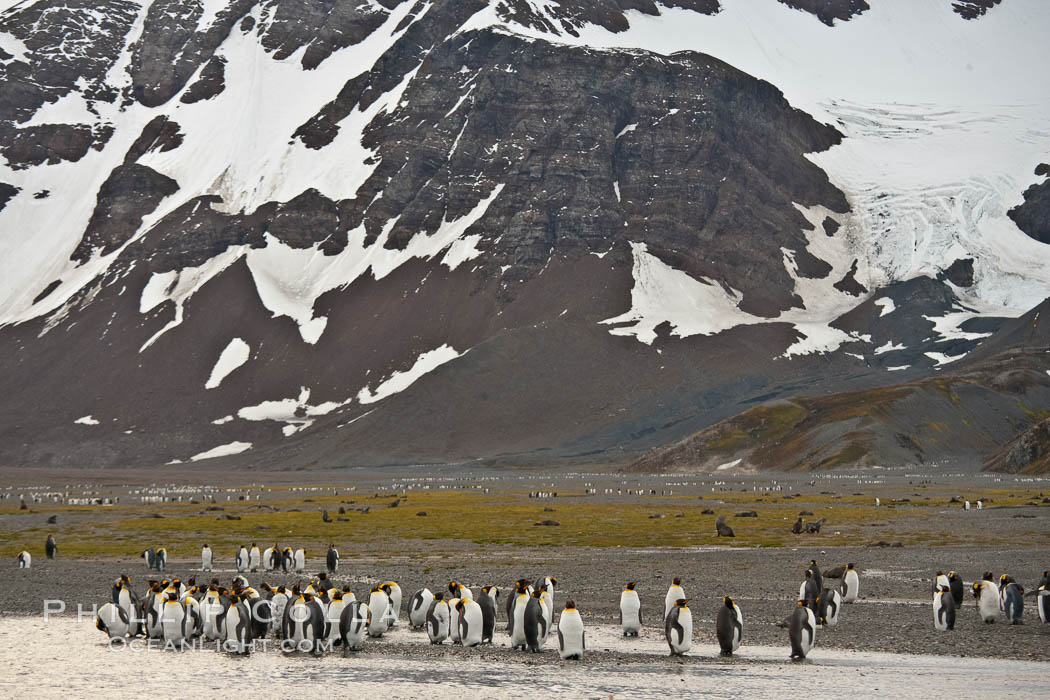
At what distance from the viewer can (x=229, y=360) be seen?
178125 millimetres

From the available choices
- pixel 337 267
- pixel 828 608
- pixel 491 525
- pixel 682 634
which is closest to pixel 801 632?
pixel 682 634

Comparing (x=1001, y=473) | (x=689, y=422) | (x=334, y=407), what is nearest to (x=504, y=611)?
(x=1001, y=473)

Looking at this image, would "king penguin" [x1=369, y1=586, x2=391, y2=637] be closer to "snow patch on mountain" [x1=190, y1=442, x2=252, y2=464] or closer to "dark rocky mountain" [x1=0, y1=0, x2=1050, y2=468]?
"dark rocky mountain" [x1=0, y1=0, x2=1050, y2=468]

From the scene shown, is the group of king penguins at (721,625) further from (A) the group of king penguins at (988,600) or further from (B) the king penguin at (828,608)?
(A) the group of king penguins at (988,600)

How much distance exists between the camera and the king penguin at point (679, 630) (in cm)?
2184

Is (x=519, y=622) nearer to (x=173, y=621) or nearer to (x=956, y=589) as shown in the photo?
(x=173, y=621)

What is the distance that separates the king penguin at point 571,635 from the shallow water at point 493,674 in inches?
9.3

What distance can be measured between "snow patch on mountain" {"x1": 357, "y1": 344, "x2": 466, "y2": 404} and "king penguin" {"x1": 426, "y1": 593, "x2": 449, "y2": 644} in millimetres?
136735

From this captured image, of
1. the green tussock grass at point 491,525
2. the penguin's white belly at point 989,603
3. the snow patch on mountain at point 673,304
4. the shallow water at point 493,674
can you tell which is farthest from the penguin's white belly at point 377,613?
the snow patch on mountain at point 673,304

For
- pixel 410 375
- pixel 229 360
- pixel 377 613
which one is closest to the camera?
pixel 377 613

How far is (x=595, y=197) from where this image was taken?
18612 centimetres

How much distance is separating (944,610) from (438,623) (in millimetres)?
9755

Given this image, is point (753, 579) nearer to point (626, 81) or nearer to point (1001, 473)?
point (1001, 473)

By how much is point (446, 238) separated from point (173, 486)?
8757 cm
